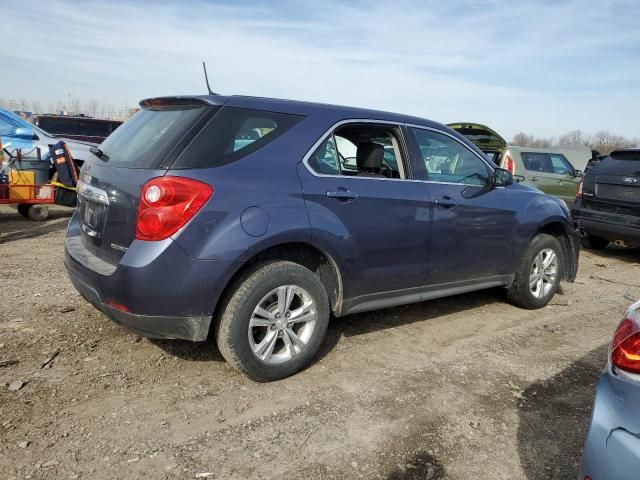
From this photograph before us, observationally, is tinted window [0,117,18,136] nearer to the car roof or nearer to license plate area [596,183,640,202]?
the car roof

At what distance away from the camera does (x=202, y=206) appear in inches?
114

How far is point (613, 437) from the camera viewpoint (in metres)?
1.74

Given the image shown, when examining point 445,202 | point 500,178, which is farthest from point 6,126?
point 500,178

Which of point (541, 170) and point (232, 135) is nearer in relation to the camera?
point (232, 135)

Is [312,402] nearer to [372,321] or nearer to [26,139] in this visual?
[372,321]

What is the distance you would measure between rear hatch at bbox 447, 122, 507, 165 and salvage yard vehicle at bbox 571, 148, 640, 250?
270cm

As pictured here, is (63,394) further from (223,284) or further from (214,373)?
(223,284)

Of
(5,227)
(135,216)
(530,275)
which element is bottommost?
(5,227)

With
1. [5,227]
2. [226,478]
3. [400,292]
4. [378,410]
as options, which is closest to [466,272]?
[400,292]

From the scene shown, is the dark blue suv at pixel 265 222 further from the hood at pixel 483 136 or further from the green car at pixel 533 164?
the hood at pixel 483 136

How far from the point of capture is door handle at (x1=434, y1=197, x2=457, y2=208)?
404 cm

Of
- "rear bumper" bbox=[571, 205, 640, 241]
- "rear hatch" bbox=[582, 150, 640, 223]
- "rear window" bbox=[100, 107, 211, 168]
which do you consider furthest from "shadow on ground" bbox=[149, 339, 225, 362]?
"rear hatch" bbox=[582, 150, 640, 223]

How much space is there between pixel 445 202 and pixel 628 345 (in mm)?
2350

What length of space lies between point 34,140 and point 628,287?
10107 millimetres
